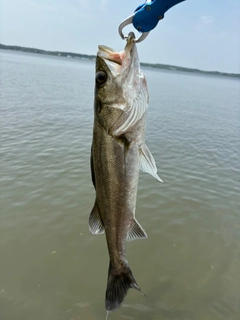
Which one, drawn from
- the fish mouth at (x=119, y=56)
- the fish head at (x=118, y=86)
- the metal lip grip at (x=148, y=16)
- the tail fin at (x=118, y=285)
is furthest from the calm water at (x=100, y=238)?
the metal lip grip at (x=148, y=16)

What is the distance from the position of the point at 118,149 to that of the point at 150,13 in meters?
1.25

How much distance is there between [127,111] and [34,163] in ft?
24.2

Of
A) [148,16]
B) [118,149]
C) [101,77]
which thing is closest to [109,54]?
[101,77]

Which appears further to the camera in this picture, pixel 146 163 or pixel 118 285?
pixel 118 285

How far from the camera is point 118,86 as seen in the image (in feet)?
8.04

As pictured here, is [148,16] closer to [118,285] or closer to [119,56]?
[119,56]

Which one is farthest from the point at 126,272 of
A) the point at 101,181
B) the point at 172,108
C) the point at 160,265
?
the point at 172,108

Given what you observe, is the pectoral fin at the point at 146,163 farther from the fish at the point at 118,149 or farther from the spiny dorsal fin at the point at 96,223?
the spiny dorsal fin at the point at 96,223

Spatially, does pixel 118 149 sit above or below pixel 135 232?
above

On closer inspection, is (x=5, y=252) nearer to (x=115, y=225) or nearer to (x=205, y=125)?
(x=115, y=225)

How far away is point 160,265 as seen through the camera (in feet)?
17.2

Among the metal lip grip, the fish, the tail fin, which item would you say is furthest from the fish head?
the tail fin

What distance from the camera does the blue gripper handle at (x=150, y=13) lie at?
222 centimetres

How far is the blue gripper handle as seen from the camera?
222 centimetres
